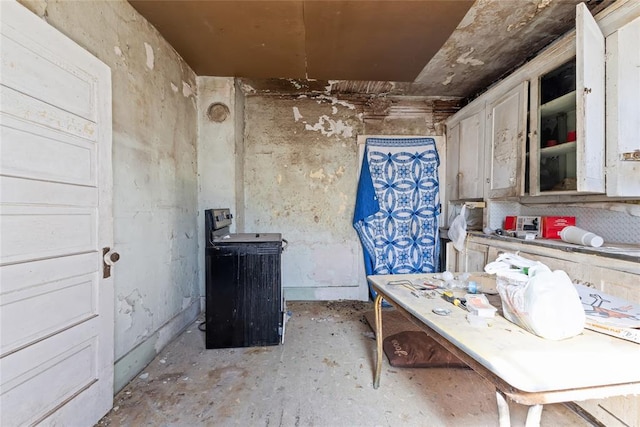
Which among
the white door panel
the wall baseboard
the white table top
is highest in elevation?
the white door panel

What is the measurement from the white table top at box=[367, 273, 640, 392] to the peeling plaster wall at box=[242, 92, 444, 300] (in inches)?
101

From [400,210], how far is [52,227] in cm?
331

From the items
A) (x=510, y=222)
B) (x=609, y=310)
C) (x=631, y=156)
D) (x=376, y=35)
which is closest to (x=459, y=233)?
(x=510, y=222)

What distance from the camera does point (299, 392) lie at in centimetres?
182

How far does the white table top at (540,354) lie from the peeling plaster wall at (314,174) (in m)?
2.57

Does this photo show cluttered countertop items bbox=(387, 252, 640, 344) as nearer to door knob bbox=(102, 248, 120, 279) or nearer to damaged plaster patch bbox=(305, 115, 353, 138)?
door knob bbox=(102, 248, 120, 279)

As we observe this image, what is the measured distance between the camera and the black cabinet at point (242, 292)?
92.8 inches

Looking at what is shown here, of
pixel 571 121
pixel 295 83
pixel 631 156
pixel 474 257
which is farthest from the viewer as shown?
pixel 295 83

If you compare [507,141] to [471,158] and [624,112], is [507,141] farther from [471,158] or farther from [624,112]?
[624,112]

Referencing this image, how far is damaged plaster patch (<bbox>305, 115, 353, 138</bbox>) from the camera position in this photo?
3.63 m

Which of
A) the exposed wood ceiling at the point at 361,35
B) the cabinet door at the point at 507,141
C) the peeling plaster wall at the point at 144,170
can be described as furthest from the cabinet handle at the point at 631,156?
the peeling plaster wall at the point at 144,170

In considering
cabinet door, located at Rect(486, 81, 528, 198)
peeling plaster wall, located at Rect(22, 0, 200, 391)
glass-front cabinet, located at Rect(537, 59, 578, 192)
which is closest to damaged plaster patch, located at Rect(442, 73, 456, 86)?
cabinet door, located at Rect(486, 81, 528, 198)

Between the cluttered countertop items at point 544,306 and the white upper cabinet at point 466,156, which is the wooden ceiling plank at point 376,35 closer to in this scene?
the white upper cabinet at point 466,156

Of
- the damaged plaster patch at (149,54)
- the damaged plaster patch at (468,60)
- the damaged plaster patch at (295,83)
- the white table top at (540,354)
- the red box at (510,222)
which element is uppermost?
the damaged plaster patch at (295,83)
